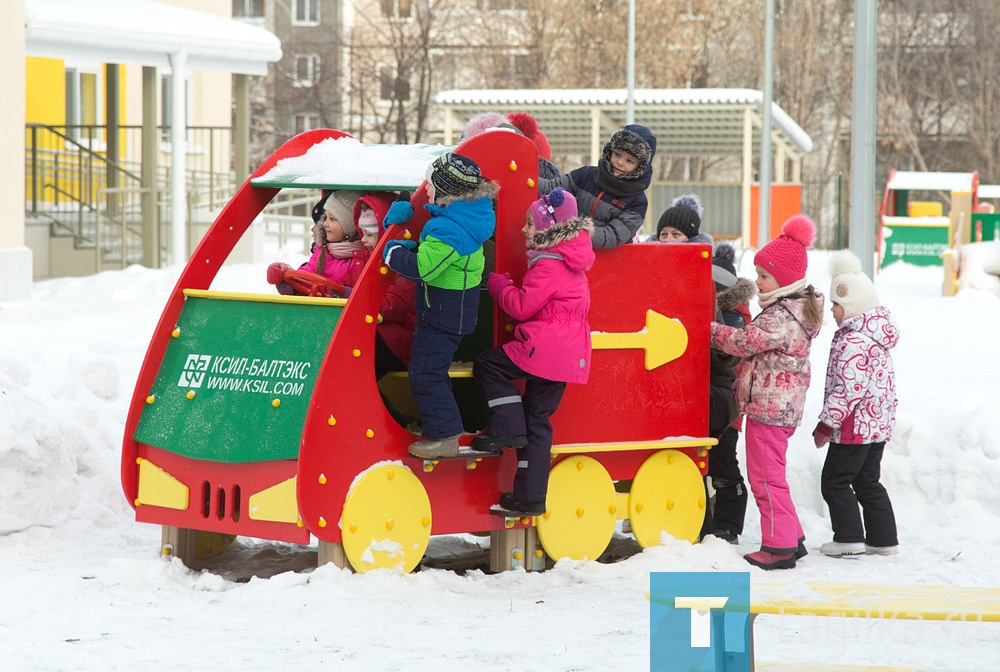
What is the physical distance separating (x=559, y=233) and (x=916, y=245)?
62.8 feet

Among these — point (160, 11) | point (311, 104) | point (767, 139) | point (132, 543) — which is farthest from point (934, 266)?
point (311, 104)

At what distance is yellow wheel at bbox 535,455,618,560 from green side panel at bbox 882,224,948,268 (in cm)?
1844

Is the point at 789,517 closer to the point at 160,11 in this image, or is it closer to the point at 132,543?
the point at 132,543

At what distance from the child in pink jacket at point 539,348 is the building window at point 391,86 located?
35.4 metres

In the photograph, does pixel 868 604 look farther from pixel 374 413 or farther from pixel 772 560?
pixel 772 560

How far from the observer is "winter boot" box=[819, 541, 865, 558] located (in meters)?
6.30

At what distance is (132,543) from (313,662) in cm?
217

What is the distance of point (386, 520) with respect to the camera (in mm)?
5297

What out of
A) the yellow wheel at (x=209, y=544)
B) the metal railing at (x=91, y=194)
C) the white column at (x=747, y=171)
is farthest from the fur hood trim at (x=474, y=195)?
the white column at (x=747, y=171)

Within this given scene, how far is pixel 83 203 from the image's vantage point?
1836 cm

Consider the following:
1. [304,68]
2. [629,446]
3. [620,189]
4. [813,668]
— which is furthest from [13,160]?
[304,68]

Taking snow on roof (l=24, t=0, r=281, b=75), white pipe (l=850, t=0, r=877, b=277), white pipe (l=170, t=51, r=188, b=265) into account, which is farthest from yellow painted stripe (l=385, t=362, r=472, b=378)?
white pipe (l=170, t=51, r=188, b=265)

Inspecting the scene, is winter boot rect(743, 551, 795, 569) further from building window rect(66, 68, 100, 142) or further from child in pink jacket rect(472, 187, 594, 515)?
building window rect(66, 68, 100, 142)

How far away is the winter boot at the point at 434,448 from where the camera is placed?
17.3 feet
